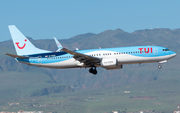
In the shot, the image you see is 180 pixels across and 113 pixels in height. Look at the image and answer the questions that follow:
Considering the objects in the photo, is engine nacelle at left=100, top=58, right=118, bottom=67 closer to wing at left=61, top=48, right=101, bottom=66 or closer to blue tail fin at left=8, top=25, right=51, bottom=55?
wing at left=61, top=48, right=101, bottom=66

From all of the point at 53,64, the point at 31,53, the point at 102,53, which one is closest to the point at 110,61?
the point at 102,53

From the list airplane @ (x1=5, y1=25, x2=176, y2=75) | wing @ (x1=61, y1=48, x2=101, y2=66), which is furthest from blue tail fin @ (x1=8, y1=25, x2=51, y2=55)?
wing @ (x1=61, y1=48, x2=101, y2=66)

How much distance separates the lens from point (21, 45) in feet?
255

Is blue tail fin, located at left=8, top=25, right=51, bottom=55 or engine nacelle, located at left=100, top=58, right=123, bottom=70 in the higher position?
blue tail fin, located at left=8, top=25, right=51, bottom=55

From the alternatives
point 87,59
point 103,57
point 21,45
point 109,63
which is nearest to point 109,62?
point 109,63

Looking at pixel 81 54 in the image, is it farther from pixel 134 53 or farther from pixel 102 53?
pixel 134 53

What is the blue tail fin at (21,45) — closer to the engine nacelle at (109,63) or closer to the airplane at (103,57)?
the airplane at (103,57)

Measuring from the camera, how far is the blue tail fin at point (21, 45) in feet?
252

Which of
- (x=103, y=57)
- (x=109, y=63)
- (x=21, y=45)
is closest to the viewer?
(x=109, y=63)

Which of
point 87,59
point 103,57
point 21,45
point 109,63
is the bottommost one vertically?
point 109,63

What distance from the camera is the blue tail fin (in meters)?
76.9

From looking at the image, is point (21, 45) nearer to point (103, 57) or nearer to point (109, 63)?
point (103, 57)

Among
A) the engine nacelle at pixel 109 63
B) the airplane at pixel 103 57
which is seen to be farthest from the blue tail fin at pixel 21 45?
the engine nacelle at pixel 109 63

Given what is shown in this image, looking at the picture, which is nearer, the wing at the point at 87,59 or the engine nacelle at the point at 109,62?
the wing at the point at 87,59
